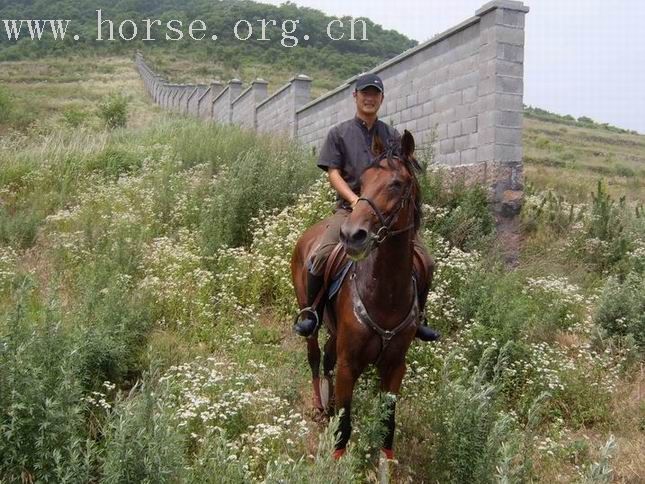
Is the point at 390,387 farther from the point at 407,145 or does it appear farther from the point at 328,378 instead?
the point at 407,145

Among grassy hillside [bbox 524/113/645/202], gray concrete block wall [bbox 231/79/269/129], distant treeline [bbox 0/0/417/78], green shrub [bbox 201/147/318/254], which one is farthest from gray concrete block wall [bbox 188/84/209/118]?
distant treeline [bbox 0/0/417/78]

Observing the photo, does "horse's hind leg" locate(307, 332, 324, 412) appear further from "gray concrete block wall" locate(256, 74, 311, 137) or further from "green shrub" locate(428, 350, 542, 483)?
"gray concrete block wall" locate(256, 74, 311, 137)

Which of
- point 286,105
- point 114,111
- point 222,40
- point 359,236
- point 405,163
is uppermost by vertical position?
point 222,40

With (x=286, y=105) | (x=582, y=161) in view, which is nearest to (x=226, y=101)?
(x=286, y=105)

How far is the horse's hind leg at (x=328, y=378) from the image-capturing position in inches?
199

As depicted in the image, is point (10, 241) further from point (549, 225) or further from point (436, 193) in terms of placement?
point (549, 225)

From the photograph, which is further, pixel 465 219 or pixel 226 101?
pixel 226 101

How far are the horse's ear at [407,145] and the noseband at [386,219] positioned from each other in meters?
0.22

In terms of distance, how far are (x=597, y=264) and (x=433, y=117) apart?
357 centimetres

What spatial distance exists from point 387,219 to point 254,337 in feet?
11.1

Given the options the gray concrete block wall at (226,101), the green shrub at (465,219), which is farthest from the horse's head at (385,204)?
the gray concrete block wall at (226,101)

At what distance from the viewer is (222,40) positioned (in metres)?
77.0

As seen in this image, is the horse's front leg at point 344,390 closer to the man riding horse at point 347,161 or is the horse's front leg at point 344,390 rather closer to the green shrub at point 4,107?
the man riding horse at point 347,161

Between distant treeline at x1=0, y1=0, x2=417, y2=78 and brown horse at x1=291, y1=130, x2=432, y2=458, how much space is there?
5263 centimetres
